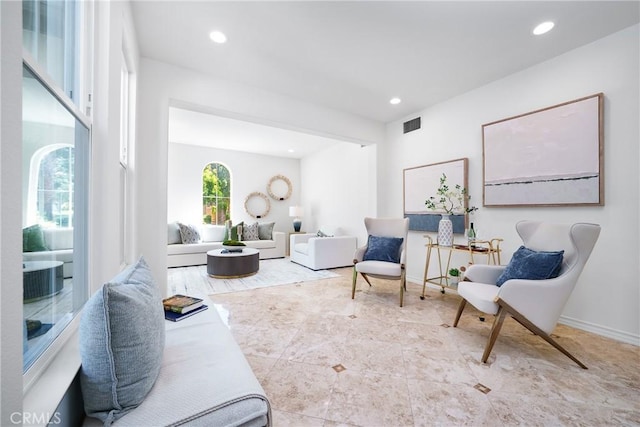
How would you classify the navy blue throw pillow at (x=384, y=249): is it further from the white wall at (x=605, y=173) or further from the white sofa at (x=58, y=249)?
the white sofa at (x=58, y=249)

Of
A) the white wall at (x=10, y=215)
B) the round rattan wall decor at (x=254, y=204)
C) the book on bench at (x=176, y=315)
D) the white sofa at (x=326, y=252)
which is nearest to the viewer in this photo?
the white wall at (x=10, y=215)

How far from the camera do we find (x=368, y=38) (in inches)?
94.6

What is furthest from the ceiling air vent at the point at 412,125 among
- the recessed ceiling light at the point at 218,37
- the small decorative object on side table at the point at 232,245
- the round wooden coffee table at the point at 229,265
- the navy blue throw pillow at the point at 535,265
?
the small decorative object on side table at the point at 232,245

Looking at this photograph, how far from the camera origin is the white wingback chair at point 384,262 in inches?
118

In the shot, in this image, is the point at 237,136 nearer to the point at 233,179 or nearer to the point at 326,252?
the point at 233,179

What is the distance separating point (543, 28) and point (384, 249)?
8.50ft

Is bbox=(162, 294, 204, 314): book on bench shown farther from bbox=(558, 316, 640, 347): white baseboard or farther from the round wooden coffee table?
bbox=(558, 316, 640, 347): white baseboard

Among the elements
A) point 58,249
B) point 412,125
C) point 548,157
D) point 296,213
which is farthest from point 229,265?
point 548,157

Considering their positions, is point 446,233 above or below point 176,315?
above

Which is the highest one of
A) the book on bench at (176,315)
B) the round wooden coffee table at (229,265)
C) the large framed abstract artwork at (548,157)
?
the large framed abstract artwork at (548,157)

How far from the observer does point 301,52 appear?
2.62 meters

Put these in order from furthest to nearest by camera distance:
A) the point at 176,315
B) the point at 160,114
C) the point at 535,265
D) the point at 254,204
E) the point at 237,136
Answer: the point at 254,204, the point at 237,136, the point at 160,114, the point at 535,265, the point at 176,315

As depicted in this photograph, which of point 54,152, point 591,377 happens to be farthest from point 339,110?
point 591,377

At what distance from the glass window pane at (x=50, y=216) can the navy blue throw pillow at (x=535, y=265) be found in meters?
2.78
